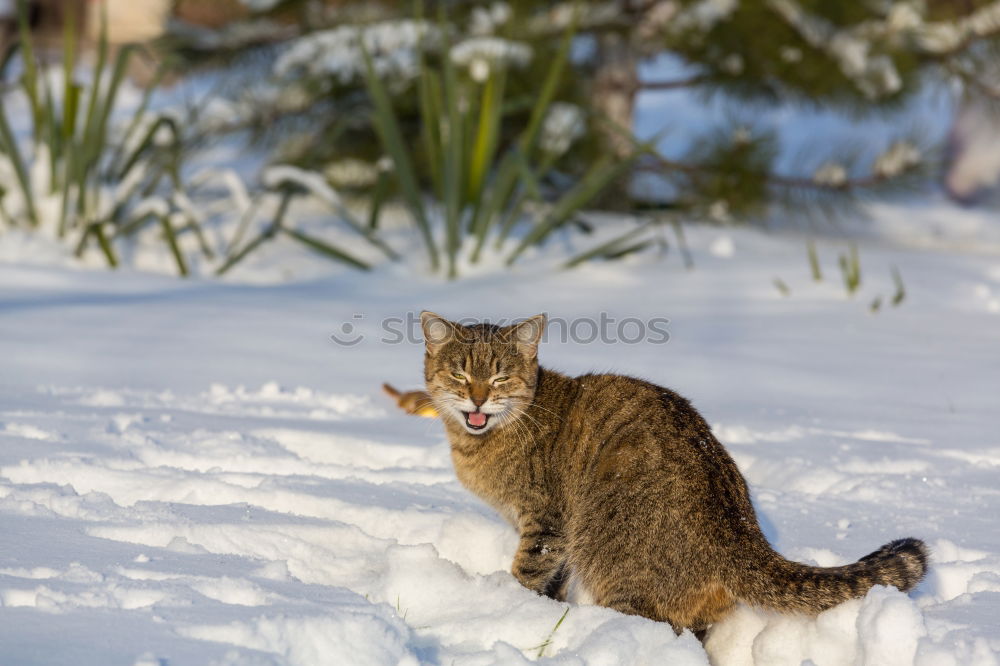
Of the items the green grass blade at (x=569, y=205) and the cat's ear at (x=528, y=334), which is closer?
the cat's ear at (x=528, y=334)

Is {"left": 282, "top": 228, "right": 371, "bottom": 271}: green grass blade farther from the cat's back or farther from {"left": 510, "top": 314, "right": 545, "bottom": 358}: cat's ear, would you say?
the cat's back

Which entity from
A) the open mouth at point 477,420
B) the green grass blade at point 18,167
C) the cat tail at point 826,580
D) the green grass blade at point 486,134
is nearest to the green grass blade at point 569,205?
the green grass blade at point 486,134

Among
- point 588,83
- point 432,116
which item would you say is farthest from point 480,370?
point 588,83

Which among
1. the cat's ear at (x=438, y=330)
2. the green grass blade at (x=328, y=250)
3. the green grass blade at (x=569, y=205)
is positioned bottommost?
the cat's ear at (x=438, y=330)

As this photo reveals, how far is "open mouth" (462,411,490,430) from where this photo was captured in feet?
8.14

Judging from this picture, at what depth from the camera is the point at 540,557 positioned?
2.26 meters

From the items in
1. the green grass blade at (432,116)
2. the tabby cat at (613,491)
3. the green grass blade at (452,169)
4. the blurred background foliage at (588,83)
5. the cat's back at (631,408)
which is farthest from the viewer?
the blurred background foliage at (588,83)

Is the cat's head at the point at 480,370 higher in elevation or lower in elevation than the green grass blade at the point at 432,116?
lower

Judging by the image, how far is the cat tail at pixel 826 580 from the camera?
6.13 feet

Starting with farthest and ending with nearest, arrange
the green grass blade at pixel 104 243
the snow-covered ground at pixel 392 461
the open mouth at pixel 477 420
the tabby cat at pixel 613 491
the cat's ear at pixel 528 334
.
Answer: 1. the green grass blade at pixel 104 243
2. the cat's ear at pixel 528 334
3. the open mouth at pixel 477 420
4. the tabby cat at pixel 613 491
5. the snow-covered ground at pixel 392 461

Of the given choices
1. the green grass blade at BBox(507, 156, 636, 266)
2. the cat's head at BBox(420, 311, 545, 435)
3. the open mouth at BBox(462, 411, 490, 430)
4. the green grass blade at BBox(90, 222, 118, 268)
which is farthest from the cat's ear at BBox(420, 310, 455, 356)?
the green grass blade at BBox(90, 222, 118, 268)

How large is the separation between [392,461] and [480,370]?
1.39 ft

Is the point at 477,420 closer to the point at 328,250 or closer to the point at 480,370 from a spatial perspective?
the point at 480,370

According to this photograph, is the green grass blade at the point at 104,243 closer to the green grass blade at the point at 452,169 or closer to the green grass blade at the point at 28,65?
the green grass blade at the point at 28,65
